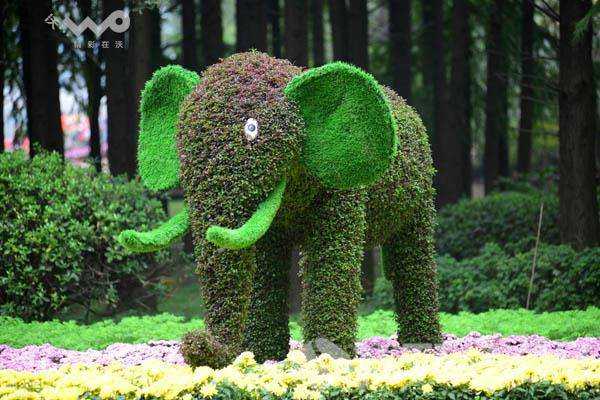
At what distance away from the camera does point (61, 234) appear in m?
10.8

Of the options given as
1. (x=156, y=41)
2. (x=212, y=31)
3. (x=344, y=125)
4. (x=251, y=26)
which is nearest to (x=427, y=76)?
(x=156, y=41)

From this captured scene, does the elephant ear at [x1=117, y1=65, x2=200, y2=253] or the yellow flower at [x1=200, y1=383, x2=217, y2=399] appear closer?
the yellow flower at [x1=200, y1=383, x2=217, y2=399]

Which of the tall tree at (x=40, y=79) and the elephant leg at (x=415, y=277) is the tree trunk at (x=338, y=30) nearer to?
the tall tree at (x=40, y=79)

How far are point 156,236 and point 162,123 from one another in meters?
1.34

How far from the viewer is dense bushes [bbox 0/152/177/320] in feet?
35.2

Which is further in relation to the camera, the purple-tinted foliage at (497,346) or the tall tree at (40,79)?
the tall tree at (40,79)

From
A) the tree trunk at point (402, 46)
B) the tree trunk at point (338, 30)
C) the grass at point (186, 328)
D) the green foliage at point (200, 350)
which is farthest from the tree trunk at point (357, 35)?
the green foliage at point (200, 350)

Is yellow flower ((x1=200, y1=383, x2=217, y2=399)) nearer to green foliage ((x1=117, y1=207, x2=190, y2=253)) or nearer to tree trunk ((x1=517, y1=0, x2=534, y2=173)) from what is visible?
green foliage ((x1=117, y1=207, x2=190, y2=253))

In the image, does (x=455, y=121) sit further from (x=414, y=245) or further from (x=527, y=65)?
(x=414, y=245)

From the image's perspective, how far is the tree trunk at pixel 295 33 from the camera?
13250 mm

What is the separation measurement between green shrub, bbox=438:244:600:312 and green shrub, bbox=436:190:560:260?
7.56 ft

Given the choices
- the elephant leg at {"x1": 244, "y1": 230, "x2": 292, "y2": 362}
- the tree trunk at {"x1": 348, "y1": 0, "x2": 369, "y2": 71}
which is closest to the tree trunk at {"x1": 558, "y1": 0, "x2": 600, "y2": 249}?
the tree trunk at {"x1": 348, "y1": 0, "x2": 369, "y2": 71}

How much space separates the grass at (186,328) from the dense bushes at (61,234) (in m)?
0.62

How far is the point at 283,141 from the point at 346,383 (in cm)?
189
